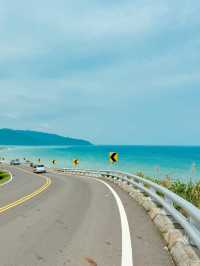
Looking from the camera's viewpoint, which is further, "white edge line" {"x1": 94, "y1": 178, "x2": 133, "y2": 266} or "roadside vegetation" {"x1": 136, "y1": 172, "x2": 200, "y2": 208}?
"roadside vegetation" {"x1": 136, "y1": 172, "x2": 200, "y2": 208}

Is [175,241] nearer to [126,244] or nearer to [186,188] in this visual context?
[126,244]

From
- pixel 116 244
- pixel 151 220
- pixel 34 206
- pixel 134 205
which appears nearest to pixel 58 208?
pixel 34 206

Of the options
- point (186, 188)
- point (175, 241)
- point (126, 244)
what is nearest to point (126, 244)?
point (126, 244)

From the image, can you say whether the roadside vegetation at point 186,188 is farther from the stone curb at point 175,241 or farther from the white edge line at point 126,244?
the white edge line at point 126,244

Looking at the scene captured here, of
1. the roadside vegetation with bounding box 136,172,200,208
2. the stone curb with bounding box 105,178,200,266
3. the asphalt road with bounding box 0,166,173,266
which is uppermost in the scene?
the roadside vegetation with bounding box 136,172,200,208

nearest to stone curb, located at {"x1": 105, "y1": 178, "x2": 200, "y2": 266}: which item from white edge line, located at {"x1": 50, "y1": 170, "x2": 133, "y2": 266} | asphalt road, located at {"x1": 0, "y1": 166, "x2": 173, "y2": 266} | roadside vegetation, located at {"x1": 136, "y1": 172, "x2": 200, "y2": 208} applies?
asphalt road, located at {"x1": 0, "y1": 166, "x2": 173, "y2": 266}

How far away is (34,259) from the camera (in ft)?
20.9

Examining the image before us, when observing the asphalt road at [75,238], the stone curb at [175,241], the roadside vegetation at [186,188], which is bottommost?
the asphalt road at [75,238]

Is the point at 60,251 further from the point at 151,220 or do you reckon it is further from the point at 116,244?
the point at 151,220

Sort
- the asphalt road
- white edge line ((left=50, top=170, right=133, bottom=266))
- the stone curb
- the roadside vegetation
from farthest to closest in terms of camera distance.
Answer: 1. the roadside vegetation
2. the asphalt road
3. white edge line ((left=50, top=170, right=133, bottom=266))
4. the stone curb

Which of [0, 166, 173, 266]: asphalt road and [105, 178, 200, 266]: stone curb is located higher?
[105, 178, 200, 266]: stone curb

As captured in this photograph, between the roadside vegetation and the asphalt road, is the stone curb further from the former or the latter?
the roadside vegetation

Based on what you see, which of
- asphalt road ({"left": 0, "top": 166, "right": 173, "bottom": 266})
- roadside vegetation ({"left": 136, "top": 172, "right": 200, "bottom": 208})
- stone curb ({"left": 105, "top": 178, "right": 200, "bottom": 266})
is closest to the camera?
stone curb ({"left": 105, "top": 178, "right": 200, "bottom": 266})

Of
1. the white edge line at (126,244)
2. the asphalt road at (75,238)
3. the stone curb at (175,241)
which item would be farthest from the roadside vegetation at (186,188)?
the white edge line at (126,244)
